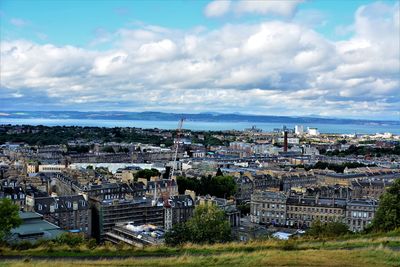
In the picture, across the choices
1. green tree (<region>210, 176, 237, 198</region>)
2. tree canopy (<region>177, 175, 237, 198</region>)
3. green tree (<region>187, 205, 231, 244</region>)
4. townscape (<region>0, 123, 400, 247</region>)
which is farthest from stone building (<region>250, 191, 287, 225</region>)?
green tree (<region>187, 205, 231, 244</region>)

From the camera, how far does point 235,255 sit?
11828mm

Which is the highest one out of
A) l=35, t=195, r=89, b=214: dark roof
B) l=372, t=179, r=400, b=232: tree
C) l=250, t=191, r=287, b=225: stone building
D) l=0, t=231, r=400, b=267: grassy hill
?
l=0, t=231, r=400, b=267: grassy hill

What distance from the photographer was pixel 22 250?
1350 centimetres

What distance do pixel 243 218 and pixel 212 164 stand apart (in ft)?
122

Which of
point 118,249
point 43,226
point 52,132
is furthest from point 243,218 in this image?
point 52,132

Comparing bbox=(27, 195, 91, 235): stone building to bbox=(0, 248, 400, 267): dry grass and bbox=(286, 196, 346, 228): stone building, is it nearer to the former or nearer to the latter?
bbox=(286, 196, 346, 228): stone building

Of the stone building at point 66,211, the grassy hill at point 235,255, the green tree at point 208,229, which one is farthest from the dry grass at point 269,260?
the stone building at point 66,211

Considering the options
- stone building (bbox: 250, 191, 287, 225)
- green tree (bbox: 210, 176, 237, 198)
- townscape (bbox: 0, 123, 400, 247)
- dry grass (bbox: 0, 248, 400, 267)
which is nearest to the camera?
dry grass (bbox: 0, 248, 400, 267)

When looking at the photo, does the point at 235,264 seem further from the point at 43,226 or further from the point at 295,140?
the point at 295,140

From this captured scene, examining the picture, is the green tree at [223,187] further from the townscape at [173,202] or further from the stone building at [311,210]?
the stone building at [311,210]

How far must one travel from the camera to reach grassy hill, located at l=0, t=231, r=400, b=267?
36.1 ft

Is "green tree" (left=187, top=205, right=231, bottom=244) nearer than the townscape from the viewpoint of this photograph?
Yes

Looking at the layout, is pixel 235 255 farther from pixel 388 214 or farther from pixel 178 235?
pixel 178 235

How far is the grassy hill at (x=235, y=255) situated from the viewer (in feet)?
36.1
